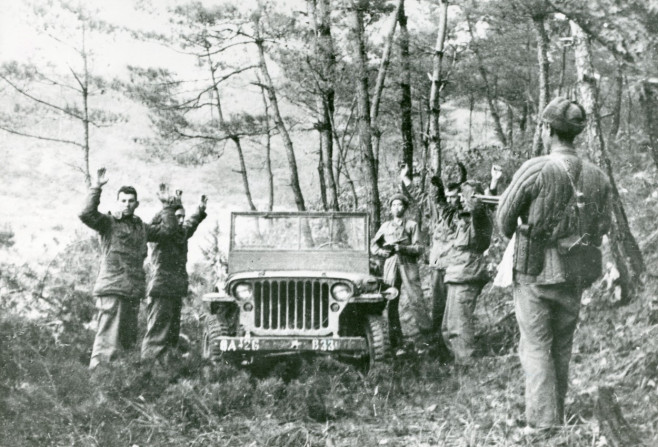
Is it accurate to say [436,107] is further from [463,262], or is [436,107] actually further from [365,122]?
[463,262]

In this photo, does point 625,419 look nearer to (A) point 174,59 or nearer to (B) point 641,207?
(B) point 641,207

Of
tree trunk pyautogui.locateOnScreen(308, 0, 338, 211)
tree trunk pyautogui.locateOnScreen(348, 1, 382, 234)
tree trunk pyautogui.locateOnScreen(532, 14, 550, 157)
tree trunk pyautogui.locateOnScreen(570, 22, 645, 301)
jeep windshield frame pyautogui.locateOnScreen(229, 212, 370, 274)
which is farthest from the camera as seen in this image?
tree trunk pyautogui.locateOnScreen(308, 0, 338, 211)

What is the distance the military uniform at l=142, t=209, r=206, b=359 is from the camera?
6750mm

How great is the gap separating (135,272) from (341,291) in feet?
6.15

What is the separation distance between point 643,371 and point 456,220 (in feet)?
9.33

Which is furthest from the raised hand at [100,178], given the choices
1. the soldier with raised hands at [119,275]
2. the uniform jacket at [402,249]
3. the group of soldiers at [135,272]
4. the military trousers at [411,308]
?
the military trousers at [411,308]

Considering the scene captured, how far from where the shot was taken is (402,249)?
23.7 ft

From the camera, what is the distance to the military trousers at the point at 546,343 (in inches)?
151

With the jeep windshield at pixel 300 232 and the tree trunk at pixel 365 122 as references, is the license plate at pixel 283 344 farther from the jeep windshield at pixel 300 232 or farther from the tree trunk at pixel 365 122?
the tree trunk at pixel 365 122

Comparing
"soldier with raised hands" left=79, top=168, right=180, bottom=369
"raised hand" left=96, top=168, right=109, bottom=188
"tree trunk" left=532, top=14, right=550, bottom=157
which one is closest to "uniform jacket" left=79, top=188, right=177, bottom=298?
"soldier with raised hands" left=79, top=168, right=180, bottom=369

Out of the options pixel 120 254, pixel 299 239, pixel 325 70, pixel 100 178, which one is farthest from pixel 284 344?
pixel 325 70

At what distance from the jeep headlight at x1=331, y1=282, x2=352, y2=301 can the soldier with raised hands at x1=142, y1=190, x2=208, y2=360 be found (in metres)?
1.62

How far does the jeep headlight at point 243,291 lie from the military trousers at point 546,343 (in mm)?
2933

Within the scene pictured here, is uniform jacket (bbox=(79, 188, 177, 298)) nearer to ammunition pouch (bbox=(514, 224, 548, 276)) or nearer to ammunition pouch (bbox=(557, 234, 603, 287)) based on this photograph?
ammunition pouch (bbox=(514, 224, 548, 276))
